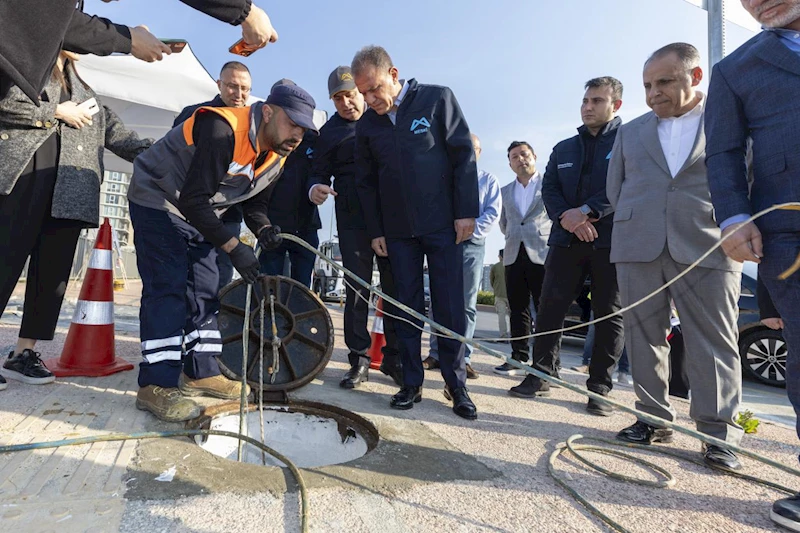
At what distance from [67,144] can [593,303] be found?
3151 millimetres

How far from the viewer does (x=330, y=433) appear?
2623mm

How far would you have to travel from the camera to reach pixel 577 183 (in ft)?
10.9

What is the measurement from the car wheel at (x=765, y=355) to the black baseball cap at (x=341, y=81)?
478 centimetres

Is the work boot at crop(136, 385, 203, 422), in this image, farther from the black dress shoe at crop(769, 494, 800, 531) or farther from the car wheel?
the car wheel

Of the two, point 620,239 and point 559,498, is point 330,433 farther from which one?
point 620,239

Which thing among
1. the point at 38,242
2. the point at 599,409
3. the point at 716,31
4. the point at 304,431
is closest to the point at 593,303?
the point at 599,409

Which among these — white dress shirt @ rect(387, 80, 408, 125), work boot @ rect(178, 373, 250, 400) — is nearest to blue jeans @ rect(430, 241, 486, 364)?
white dress shirt @ rect(387, 80, 408, 125)

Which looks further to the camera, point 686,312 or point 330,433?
point 330,433

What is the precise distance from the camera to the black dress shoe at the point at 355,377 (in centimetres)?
310

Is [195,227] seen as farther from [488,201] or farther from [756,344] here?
[756,344]

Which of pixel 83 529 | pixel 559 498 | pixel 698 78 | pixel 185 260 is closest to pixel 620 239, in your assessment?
pixel 698 78

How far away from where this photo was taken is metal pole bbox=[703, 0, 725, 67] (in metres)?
4.15

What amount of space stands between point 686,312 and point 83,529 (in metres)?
2.38

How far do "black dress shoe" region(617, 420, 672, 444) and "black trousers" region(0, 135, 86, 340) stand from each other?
2.99 m
